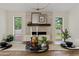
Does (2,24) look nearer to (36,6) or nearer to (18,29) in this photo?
(18,29)

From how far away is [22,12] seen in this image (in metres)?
2.23

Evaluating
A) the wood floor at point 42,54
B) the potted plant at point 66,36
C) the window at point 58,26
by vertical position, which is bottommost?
the wood floor at point 42,54

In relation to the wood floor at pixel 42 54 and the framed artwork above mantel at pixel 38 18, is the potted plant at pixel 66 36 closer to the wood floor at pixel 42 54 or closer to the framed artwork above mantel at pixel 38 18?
the wood floor at pixel 42 54

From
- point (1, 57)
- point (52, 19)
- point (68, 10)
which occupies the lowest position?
point (1, 57)

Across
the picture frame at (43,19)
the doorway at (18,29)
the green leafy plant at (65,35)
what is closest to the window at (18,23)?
the doorway at (18,29)

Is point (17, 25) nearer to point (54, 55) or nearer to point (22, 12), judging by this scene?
point (22, 12)

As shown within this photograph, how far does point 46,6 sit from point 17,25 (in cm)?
67

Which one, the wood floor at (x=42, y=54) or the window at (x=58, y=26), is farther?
the window at (x=58, y=26)

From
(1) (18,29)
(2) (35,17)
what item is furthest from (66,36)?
(1) (18,29)

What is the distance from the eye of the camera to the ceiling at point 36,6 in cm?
212

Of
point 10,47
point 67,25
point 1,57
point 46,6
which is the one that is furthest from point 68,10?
point 1,57

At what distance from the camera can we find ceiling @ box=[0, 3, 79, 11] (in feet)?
6.95

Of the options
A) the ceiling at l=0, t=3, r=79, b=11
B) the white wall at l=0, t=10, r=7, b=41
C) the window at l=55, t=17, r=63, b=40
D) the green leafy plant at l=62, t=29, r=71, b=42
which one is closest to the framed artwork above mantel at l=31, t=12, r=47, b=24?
the ceiling at l=0, t=3, r=79, b=11

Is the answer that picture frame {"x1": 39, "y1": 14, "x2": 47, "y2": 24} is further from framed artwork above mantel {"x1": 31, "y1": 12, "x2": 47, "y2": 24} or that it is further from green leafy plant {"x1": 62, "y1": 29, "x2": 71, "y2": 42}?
green leafy plant {"x1": 62, "y1": 29, "x2": 71, "y2": 42}
